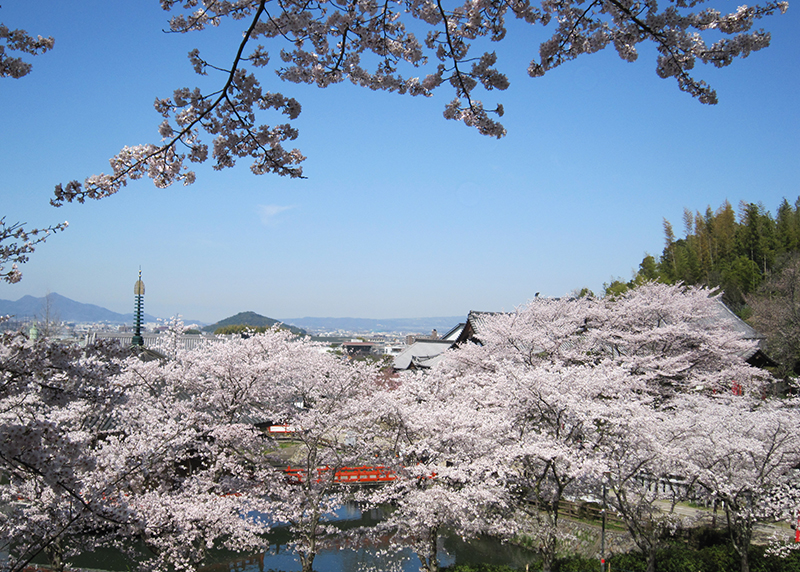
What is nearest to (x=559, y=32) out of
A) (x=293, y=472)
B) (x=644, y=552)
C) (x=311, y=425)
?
(x=311, y=425)

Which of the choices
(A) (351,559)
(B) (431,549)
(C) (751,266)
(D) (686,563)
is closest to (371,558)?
(A) (351,559)

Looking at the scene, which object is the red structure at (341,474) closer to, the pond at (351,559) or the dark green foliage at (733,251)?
the pond at (351,559)

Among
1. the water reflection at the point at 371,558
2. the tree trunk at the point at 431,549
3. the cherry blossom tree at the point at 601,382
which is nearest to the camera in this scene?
the cherry blossom tree at the point at 601,382

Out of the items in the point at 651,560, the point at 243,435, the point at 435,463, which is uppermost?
the point at 243,435

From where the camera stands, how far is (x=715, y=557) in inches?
344

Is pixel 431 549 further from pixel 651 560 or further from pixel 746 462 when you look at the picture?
pixel 746 462

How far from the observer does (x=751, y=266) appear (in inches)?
1241

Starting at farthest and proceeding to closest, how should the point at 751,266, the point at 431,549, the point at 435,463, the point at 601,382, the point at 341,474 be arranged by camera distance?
the point at 751,266
the point at 341,474
the point at 435,463
the point at 431,549
the point at 601,382

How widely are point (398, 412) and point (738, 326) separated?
17211mm

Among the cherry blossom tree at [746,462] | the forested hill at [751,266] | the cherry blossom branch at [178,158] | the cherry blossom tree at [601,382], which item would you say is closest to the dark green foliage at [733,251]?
the forested hill at [751,266]

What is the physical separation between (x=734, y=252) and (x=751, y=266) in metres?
4.29

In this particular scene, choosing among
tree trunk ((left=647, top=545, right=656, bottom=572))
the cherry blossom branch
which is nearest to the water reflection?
tree trunk ((left=647, top=545, right=656, bottom=572))

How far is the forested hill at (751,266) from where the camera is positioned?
Answer: 22641mm

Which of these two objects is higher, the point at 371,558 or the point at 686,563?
the point at 686,563
